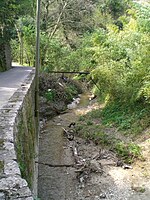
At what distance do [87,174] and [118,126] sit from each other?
Answer: 4.14 meters

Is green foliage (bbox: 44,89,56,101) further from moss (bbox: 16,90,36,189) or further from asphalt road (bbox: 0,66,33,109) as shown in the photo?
moss (bbox: 16,90,36,189)

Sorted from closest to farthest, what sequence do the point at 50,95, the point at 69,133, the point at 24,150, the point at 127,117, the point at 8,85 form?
1. the point at 24,150
2. the point at 8,85
3. the point at 69,133
4. the point at 127,117
5. the point at 50,95

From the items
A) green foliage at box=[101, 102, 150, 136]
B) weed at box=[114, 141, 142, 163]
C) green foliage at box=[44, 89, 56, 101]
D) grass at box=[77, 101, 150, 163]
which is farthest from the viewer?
green foliage at box=[44, 89, 56, 101]

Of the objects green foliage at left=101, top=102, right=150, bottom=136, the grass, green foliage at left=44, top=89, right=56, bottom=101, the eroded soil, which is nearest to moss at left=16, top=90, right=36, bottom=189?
the eroded soil

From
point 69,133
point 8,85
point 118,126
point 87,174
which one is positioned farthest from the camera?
point 69,133

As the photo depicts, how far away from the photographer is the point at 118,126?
12.5 m

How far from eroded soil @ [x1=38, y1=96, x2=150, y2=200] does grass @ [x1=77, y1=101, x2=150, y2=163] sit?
313 millimetres

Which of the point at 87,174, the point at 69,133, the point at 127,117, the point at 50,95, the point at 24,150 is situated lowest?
the point at 69,133

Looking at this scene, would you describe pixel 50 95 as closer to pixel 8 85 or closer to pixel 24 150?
pixel 8 85

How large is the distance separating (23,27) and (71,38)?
695 cm

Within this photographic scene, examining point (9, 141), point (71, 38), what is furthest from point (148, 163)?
point (71, 38)

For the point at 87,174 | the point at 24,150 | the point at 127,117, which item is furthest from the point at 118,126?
the point at 24,150

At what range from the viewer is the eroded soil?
788cm

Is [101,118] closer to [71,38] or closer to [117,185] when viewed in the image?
[117,185]
